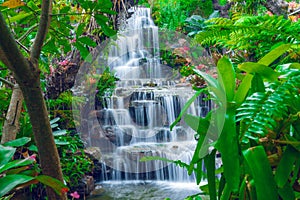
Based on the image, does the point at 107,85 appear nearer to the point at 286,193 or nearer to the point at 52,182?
the point at 52,182

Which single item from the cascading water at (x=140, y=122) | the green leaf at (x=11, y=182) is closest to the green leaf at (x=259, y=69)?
the green leaf at (x=11, y=182)

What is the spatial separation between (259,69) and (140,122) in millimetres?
2142

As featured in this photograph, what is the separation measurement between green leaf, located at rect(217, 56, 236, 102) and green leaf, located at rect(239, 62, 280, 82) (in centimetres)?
4

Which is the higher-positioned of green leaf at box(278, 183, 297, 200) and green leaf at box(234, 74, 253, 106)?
green leaf at box(234, 74, 253, 106)

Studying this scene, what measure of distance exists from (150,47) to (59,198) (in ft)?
6.30

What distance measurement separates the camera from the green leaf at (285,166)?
0.45 meters

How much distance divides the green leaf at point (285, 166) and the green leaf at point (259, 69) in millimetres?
139

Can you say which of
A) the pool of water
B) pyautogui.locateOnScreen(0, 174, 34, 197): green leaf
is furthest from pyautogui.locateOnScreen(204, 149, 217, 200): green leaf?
the pool of water

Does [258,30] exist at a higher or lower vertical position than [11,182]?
higher

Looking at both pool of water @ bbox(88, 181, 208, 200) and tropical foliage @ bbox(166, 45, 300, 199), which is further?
pool of water @ bbox(88, 181, 208, 200)

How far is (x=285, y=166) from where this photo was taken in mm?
458

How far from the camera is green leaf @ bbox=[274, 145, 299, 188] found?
0.45 meters

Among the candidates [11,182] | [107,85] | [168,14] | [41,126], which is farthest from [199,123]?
[168,14]

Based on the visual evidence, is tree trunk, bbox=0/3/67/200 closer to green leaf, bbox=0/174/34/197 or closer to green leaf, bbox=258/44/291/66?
green leaf, bbox=0/174/34/197
